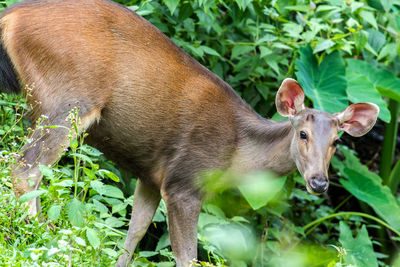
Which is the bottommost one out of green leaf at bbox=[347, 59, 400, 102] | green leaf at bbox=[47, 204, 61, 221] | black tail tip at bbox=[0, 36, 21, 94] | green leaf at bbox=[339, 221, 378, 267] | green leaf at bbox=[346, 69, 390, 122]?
green leaf at bbox=[339, 221, 378, 267]

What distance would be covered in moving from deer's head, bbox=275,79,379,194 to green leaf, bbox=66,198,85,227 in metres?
1.71

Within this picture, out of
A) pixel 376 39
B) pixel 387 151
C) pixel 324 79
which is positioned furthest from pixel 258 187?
pixel 387 151

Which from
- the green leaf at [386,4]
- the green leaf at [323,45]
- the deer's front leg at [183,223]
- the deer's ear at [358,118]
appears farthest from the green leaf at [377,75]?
the deer's front leg at [183,223]

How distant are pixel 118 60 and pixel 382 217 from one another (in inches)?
160

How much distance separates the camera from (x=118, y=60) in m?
5.12

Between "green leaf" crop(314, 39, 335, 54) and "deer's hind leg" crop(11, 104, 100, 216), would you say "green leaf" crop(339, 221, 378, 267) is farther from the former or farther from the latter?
"deer's hind leg" crop(11, 104, 100, 216)

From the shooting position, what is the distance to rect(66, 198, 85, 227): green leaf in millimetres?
3826

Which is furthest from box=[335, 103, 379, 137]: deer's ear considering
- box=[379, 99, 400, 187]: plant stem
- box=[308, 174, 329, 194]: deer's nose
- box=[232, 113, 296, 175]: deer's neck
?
box=[379, 99, 400, 187]: plant stem

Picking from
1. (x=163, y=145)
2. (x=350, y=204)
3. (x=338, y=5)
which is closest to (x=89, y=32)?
(x=163, y=145)

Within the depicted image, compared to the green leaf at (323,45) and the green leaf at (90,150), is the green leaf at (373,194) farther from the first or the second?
the green leaf at (90,150)

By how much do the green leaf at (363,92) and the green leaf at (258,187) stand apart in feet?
4.47

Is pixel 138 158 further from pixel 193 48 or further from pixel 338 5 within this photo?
pixel 338 5

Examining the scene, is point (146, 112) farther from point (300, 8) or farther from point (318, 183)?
point (300, 8)

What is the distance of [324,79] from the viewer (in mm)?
6918
